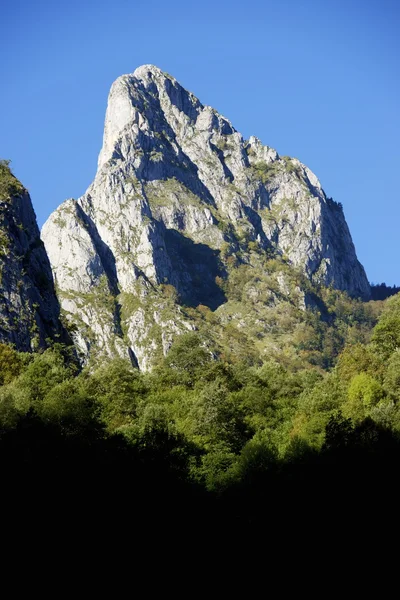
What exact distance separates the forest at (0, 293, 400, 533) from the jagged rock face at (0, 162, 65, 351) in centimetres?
5786

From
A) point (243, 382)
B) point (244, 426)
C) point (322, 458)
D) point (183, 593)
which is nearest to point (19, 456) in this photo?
point (183, 593)

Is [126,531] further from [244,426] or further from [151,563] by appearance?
[244,426]

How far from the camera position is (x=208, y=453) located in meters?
79.8

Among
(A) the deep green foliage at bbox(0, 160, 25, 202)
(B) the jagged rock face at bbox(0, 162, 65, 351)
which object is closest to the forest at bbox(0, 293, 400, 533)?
(B) the jagged rock face at bbox(0, 162, 65, 351)

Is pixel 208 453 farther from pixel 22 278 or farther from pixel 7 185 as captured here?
pixel 7 185

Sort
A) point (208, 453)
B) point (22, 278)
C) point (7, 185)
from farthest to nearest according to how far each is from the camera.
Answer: point (7, 185), point (22, 278), point (208, 453)

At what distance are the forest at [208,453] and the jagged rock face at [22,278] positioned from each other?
190 feet

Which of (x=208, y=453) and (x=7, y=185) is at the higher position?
(x=7, y=185)

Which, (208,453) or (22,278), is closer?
(208,453)

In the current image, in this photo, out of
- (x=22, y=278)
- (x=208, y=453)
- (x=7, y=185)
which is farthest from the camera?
(x=7, y=185)

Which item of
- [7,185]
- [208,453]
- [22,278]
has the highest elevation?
[7,185]

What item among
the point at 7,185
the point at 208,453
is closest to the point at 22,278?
the point at 7,185

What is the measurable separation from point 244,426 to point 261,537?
101 feet

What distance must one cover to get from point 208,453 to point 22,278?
342 ft
